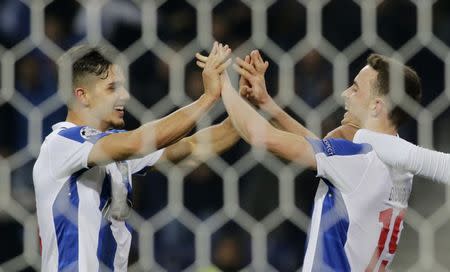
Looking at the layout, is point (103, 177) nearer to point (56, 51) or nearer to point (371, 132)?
point (56, 51)

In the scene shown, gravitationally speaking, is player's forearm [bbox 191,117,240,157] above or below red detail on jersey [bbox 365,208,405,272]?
above

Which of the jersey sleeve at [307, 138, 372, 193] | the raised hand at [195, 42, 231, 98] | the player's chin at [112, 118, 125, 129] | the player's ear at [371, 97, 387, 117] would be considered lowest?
the jersey sleeve at [307, 138, 372, 193]

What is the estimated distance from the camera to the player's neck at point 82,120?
1.62 m

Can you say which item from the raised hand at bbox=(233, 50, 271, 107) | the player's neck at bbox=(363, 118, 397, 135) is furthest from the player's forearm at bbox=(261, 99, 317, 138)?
the player's neck at bbox=(363, 118, 397, 135)

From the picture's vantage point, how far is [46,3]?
1755 mm

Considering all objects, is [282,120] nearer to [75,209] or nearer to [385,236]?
[385,236]

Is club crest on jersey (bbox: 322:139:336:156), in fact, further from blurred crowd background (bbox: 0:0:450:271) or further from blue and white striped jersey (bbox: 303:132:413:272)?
blurred crowd background (bbox: 0:0:450:271)

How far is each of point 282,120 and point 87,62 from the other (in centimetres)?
34

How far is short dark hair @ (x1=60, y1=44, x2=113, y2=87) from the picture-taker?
1.61 meters

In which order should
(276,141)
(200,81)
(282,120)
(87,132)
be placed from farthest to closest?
(200,81)
(282,120)
(87,132)
(276,141)

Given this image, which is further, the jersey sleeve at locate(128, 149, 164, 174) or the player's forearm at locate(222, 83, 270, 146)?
the jersey sleeve at locate(128, 149, 164, 174)

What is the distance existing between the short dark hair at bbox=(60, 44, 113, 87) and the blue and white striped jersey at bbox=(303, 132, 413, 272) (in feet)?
1.24

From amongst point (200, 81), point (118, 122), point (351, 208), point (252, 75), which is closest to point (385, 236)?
point (351, 208)

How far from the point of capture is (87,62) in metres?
1.61
